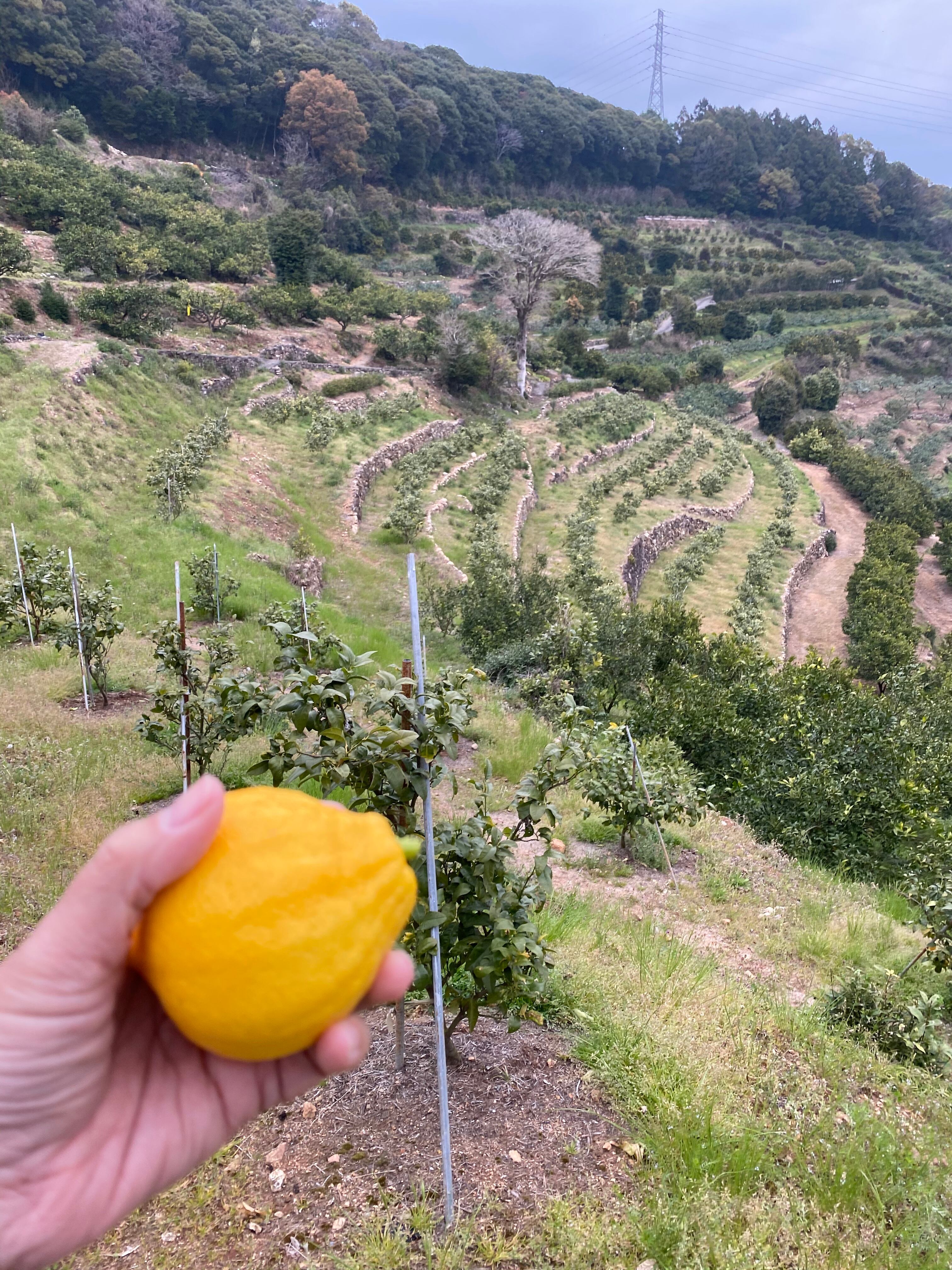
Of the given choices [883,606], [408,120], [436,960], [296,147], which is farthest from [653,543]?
[408,120]

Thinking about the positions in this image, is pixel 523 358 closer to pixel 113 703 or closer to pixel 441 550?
pixel 441 550

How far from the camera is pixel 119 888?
3.76 feet

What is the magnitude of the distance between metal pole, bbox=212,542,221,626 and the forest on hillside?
1772 inches

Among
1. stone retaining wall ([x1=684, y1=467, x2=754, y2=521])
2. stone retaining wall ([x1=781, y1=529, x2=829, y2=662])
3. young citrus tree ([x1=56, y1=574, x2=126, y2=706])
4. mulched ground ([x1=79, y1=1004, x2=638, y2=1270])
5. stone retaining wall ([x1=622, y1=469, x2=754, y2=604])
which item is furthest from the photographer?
stone retaining wall ([x1=684, y1=467, x2=754, y2=521])

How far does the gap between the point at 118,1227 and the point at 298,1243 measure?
633 mm

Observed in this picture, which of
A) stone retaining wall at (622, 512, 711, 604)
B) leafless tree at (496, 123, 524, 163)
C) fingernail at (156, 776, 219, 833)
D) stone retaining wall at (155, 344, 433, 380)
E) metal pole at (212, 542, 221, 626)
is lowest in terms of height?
stone retaining wall at (622, 512, 711, 604)

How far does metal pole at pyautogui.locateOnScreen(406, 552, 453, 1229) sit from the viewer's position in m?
2.51

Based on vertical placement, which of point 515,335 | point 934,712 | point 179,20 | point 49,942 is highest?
point 179,20

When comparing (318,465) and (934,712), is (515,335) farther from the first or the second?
(934,712)

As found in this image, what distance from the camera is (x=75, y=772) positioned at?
19.0 feet

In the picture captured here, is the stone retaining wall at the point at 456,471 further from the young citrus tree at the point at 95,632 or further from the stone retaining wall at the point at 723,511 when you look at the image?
the young citrus tree at the point at 95,632

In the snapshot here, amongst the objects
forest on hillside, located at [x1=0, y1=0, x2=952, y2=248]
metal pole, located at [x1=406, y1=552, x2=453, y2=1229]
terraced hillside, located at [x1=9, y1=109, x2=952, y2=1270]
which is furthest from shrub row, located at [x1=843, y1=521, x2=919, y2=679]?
forest on hillside, located at [x1=0, y1=0, x2=952, y2=248]

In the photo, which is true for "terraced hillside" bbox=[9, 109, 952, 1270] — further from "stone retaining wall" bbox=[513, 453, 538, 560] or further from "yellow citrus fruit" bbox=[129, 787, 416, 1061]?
"yellow citrus fruit" bbox=[129, 787, 416, 1061]

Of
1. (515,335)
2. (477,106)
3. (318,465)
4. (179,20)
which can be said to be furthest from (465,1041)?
(477,106)
